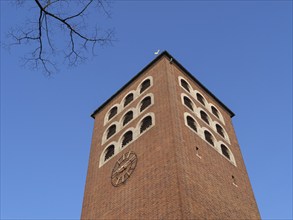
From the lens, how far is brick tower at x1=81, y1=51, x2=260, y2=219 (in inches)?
646

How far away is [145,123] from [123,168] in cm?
300

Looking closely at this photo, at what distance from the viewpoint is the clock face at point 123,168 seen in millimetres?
Result: 19156

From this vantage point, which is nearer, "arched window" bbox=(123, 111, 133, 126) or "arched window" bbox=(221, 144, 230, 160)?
"arched window" bbox=(221, 144, 230, 160)

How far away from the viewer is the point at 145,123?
70.6 ft

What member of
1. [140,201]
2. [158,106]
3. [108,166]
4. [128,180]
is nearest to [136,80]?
[158,106]

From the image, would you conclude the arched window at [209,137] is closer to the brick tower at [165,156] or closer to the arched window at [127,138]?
the brick tower at [165,156]

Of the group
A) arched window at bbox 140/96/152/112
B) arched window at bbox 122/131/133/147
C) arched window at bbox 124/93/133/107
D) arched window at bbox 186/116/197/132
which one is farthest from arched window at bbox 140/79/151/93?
arched window at bbox 186/116/197/132

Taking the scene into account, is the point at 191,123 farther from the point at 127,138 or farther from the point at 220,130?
the point at 220,130

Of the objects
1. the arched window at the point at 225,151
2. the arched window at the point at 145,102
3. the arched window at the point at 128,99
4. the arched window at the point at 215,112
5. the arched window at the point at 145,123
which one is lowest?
the arched window at the point at 225,151

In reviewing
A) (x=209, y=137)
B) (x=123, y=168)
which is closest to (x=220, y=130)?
(x=209, y=137)

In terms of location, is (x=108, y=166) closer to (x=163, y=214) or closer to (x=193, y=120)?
(x=193, y=120)

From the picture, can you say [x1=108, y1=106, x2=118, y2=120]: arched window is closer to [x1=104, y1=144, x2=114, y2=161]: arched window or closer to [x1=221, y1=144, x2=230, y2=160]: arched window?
[x1=104, y1=144, x2=114, y2=161]: arched window

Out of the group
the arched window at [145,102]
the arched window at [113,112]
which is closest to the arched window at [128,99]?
the arched window at [113,112]

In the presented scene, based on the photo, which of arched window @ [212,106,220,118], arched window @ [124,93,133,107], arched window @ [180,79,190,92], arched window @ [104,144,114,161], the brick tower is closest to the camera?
the brick tower
